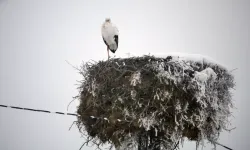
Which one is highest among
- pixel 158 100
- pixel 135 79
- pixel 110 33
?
pixel 110 33

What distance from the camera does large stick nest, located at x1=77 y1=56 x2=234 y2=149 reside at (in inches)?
152

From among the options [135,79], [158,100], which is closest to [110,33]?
[135,79]

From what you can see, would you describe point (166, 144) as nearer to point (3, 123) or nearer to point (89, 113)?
point (89, 113)

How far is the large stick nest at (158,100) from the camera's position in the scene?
152 inches

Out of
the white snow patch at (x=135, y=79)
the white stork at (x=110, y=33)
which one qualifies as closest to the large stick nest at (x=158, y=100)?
the white snow patch at (x=135, y=79)

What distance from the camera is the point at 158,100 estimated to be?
3855mm

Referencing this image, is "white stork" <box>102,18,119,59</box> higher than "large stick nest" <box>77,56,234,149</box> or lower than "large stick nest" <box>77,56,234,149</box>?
higher

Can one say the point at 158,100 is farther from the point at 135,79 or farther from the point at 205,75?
the point at 205,75

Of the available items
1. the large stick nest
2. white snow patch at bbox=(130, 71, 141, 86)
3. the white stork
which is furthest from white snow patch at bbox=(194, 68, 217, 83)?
the white stork

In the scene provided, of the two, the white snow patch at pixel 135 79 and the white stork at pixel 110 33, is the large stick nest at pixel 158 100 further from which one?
the white stork at pixel 110 33

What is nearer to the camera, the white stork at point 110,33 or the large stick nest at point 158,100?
the large stick nest at point 158,100

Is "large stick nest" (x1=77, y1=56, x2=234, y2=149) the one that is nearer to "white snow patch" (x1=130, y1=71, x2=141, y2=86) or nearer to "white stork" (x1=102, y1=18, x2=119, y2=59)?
"white snow patch" (x1=130, y1=71, x2=141, y2=86)

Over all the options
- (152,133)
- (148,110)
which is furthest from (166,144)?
(148,110)

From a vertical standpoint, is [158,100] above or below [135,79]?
below
